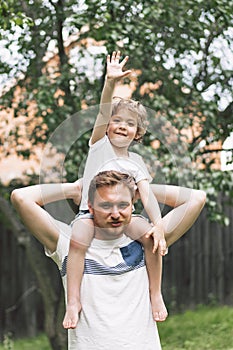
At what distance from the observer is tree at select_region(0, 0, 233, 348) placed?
5.09 m

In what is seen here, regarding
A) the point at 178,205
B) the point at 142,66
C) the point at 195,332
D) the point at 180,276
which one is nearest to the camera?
the point at 178,205

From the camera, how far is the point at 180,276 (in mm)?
7965

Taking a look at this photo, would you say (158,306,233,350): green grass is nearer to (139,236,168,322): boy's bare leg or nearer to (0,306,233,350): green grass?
(0,306,233,350): green grass

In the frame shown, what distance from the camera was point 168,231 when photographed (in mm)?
2715

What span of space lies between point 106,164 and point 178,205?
1.03 ft

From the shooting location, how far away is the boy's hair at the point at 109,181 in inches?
100

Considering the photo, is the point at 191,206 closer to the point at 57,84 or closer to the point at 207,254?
the point at 57,84

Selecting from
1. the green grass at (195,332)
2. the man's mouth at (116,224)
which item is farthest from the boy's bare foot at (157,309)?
the green grass at (195,332)

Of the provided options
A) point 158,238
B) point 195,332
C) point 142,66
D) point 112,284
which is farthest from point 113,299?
point 195,332

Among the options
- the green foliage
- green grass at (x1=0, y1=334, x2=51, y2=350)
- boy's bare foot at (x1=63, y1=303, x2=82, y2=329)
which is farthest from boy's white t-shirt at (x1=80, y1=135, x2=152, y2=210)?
green grass at (x1=0, y1=334, x2=51, y2=350)

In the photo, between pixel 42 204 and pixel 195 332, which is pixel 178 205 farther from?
pixel 195 332

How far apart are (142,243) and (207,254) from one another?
5.45 m

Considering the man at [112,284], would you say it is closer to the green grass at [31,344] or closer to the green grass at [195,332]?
the green grass at [195,332]

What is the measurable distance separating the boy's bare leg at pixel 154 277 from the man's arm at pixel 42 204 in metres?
0.32
